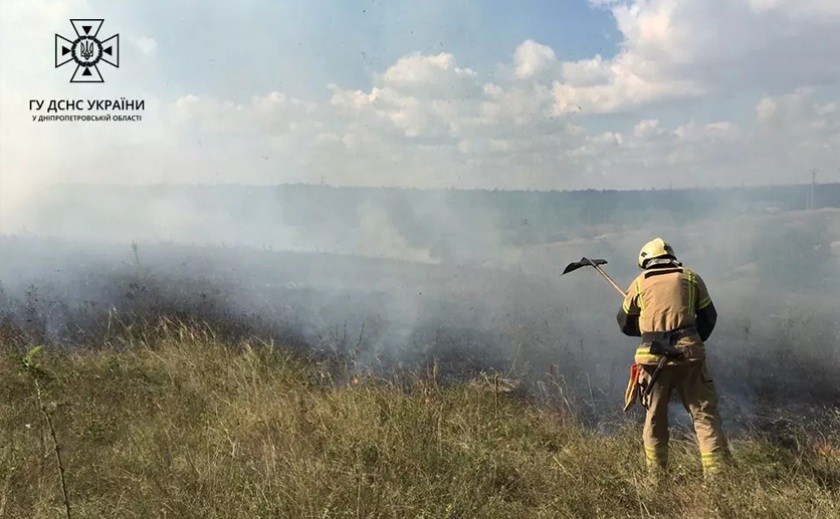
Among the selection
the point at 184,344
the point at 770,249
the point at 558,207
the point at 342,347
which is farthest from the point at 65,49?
the point at 770,249

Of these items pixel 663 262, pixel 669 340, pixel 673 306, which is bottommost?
pixel 669 340

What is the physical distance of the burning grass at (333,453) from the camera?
389 cm

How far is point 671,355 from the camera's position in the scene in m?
4.69

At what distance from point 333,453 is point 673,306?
9.12 ft

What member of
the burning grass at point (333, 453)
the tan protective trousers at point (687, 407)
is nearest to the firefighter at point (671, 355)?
the tan protective trousers at point (687, 407)

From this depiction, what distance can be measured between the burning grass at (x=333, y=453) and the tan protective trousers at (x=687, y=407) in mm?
176

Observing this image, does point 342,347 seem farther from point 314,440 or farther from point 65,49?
point 65,49

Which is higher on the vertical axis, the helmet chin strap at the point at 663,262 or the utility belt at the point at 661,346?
the helmet chin strap at the point at 663,262

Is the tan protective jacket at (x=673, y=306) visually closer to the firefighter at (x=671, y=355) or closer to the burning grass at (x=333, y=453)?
the firefighter at (x=671, y=355)

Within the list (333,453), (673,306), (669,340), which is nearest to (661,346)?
(669,340)

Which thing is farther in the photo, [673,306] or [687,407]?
[687,407]

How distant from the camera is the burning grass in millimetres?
3887

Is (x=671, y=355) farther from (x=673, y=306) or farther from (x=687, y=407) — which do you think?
(x=687, y=407)

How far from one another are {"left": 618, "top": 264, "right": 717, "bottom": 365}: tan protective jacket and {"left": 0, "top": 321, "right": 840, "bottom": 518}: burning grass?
88 cm
